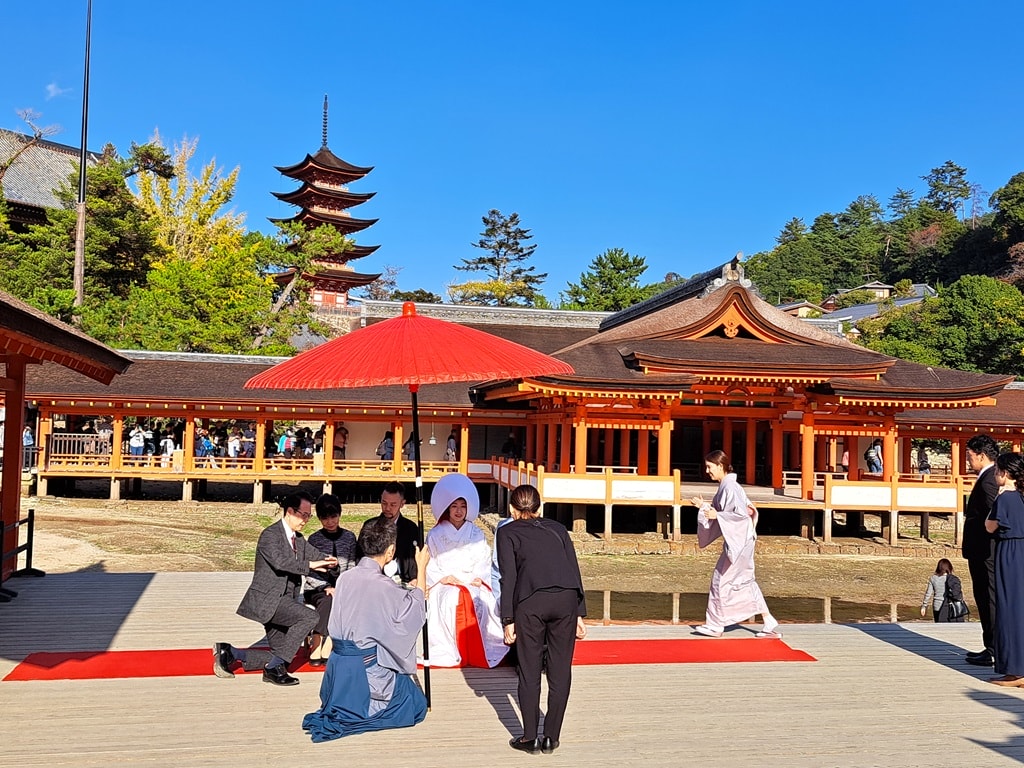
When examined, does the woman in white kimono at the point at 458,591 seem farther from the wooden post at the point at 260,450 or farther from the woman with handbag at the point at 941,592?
the wooden post at the point at 260,450

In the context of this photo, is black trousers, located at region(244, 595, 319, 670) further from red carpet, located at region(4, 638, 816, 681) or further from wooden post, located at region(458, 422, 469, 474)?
wooden post, located at region(458, 422, 469, 474)

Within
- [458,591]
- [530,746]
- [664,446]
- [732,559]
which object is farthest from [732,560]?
[664,446]

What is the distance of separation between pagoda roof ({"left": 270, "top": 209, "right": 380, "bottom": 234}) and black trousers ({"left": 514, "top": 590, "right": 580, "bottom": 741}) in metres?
48.1

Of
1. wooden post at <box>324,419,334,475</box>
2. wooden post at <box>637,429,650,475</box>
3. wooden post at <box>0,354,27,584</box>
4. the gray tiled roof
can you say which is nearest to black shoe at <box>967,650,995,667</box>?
wooden post at <box>0,354,27,584</box>

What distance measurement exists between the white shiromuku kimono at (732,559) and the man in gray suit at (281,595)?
3522 millimetres

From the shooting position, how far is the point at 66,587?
9781mm

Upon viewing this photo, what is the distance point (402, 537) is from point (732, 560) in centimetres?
302

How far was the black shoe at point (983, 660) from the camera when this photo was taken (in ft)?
23.4

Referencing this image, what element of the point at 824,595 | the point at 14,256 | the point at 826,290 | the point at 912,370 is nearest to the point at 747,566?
the point at 824,595

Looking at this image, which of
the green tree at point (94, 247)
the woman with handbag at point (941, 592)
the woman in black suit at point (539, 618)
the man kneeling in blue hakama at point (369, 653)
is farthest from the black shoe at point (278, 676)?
the green tree at point (94, 247)

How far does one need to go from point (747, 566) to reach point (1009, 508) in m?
2.29

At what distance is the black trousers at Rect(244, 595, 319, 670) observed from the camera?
6098 mm

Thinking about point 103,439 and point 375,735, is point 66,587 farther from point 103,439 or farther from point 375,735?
point 103,439

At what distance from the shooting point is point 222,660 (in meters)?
6.29
